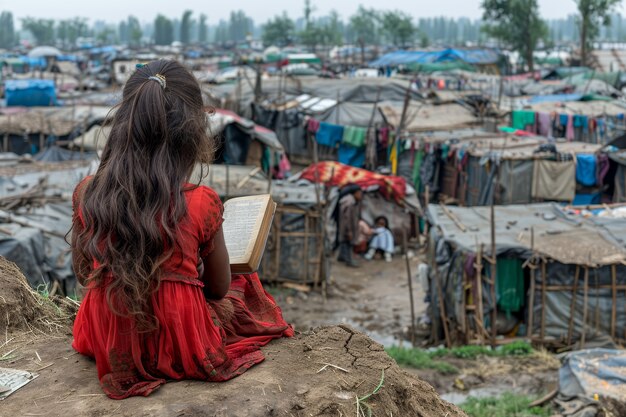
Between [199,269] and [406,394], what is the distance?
93 cm

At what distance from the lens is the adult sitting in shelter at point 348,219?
14.3m

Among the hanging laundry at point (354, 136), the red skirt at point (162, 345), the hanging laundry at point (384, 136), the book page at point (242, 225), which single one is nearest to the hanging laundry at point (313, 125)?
the hanging laundry at point (354, 136)

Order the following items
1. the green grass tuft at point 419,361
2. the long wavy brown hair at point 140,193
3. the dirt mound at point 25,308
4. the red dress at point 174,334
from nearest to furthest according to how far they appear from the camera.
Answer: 1. the long wavy brown hair at point 140,193
2. the red dress at point 174,334
3. the dirt mound at point 25,308
4. the green grass tuft at point 419,361

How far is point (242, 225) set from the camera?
→ 9.70 feet

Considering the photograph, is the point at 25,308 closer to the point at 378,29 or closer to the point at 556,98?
the point at 556,98

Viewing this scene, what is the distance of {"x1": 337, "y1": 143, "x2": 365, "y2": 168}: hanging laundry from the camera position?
20672mm

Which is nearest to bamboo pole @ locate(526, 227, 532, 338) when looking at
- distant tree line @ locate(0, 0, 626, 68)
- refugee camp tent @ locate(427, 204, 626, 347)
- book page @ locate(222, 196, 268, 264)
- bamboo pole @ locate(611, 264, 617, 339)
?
refugee camp tent @ locate(427, 204, 626, 347)

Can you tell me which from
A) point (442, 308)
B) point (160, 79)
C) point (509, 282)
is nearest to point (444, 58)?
point (442, 308)

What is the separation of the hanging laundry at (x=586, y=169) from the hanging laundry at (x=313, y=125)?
324 inches

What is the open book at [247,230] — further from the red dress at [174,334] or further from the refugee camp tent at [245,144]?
the refugee camp tent at [245,144]

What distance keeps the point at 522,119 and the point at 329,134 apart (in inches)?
225

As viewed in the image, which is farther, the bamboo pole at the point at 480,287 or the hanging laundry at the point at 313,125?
the hanging laundry at the point at 313,125

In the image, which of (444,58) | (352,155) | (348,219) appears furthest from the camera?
(444,58)

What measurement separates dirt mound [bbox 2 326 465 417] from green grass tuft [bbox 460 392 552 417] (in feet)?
14.5
